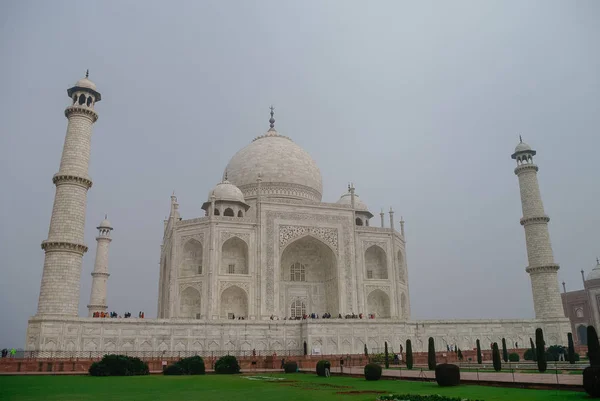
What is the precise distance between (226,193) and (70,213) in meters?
9.85

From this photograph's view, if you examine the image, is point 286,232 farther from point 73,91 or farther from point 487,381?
point 487,381

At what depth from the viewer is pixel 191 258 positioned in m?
28.0

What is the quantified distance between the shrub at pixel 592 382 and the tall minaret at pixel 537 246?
22.3 meters

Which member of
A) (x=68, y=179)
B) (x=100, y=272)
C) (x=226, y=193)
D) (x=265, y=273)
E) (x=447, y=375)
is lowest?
(x=447, y=375)

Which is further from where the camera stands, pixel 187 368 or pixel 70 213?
pixel 70 213

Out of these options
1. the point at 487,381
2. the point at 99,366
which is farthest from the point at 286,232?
the point at 487,381

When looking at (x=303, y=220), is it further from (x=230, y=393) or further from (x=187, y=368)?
(x=230, y=393)

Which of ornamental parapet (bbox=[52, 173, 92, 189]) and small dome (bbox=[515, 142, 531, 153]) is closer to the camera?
ornamental parapet (bbox=[52, 173, 92, 189])

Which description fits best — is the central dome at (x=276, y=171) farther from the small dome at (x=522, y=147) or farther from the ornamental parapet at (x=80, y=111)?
the small dome at (x=522, y=147)

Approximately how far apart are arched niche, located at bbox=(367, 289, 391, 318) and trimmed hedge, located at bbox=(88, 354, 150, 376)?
1637 cm

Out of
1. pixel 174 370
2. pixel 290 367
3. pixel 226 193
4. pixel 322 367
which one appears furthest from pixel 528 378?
pixel 226 193

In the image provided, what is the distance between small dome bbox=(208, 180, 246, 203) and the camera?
2964 cm

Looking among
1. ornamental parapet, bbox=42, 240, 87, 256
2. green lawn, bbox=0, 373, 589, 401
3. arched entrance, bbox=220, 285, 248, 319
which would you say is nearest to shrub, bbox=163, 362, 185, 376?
green lawn, bbox=0, 373, 589, 401

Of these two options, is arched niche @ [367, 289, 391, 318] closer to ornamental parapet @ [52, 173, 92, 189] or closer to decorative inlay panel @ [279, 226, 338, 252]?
decorative inlay panel @ [279, 226, 338, 252]
